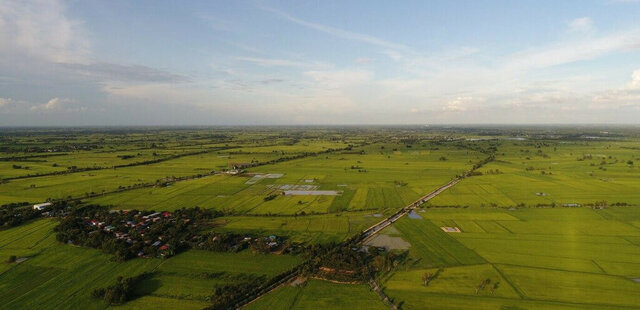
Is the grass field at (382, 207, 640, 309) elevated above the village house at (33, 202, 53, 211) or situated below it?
below

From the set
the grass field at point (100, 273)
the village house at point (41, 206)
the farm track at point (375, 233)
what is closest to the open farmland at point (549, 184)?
the farm track at point (375, 233)

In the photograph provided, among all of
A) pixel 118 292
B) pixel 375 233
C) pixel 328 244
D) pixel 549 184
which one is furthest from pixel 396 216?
pixel 549 184

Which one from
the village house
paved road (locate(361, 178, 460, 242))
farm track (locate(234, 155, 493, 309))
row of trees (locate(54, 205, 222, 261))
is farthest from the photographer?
the village house

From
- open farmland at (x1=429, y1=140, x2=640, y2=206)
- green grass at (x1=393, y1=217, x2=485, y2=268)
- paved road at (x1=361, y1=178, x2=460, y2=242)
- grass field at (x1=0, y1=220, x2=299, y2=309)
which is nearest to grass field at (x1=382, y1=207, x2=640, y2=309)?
green grass at (x1=393, y1=217, x2=485, y2=268)

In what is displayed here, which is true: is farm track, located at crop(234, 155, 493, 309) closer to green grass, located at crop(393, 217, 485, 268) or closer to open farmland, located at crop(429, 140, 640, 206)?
open farmland, located at crop(429, 140, 640, 206)

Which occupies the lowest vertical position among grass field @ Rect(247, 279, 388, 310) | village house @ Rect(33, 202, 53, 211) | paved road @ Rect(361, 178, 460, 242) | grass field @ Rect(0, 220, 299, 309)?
grass field @ Rect(247, 279, 388, 310)

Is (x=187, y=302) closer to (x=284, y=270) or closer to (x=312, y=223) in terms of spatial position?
(x=284, y=270)

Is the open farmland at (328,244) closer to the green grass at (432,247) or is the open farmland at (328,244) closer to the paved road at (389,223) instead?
the green grass at (432,247)

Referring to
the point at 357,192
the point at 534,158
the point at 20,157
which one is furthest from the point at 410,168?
the point at 20,157

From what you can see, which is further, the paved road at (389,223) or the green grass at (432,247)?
the green grass at (432,247)

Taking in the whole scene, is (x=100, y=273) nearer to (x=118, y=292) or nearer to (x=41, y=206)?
(x=118, y=292)

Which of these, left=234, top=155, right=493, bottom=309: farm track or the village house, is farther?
the village house

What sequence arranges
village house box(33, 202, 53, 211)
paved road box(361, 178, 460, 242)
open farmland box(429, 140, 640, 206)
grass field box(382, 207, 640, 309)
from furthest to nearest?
open farmland box(429, 140, 640, 206) → village house box(33, 202, 53, 211) → paved road box(361, 178, 460, 242) → grass field box(382, 207, 640, 309)
